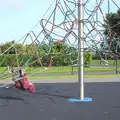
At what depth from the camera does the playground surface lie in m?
5.34

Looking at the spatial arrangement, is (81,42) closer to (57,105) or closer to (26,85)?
(57,105)

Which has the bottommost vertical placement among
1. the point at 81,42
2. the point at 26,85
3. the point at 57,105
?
the point at 57,105

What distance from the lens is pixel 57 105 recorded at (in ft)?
20.5

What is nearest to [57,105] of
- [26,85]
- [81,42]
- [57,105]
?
[57,105]

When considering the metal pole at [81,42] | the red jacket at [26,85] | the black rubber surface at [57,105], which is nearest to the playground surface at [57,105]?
the black rubber surface at [57,105]

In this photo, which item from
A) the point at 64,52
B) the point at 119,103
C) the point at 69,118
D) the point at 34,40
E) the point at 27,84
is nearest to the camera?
the point at 69,118

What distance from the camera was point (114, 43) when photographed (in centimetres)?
697

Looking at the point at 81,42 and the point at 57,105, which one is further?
the point at 81,42

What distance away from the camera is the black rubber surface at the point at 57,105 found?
533 cm

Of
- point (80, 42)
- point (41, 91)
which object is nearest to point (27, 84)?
point (41, 91)

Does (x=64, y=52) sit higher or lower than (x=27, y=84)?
higher

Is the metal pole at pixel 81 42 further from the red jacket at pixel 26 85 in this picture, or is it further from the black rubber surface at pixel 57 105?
the red jacket at pixel 26 85

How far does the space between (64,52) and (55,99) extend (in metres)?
1.10

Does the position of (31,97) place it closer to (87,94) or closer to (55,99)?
(55,99)
